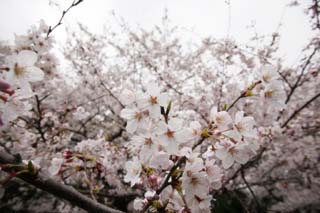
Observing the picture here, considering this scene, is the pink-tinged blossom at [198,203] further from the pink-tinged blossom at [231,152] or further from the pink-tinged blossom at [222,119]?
the pink-tinged blossom at [222,119]

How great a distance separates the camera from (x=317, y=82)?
24.8ft

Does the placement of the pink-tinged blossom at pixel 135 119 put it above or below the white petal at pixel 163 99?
below

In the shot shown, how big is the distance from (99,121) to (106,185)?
7.64ft

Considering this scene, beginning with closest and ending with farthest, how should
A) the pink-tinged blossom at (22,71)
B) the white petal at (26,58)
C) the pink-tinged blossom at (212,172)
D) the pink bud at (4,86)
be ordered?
the pink bud at (4,86)
the pink-tinged blossom at (22,71)
the white petal at (26,58)
the pink-tinged blossom at (212,172)

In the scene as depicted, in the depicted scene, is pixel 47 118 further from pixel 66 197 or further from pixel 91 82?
pixel 66 197

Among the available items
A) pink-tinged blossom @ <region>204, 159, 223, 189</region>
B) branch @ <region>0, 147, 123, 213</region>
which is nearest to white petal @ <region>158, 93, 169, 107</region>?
pink-tinged blossom @ <region>204, 159, 223, 189</region>

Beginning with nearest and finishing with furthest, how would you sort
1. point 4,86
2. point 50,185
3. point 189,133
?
point 4,86, point 50,185, point 189,133

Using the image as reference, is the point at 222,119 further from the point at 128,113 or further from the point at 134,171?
the point at 134,171

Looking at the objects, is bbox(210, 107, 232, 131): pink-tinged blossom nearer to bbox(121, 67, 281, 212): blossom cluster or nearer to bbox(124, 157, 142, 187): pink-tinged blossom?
bbox(121, 67, 281, 212): blossom cluster

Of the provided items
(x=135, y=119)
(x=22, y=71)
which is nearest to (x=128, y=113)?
(x=135, y=119)

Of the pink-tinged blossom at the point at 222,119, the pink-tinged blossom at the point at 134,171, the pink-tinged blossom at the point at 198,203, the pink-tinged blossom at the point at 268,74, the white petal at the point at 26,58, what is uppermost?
the white petal at the point at 26,58

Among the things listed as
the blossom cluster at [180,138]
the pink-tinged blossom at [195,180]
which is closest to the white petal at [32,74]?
the blossom cluster at [180,138]

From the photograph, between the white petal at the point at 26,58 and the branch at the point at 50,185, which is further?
the white petal at the point at 26,58

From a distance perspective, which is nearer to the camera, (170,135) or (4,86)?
(4,86)
